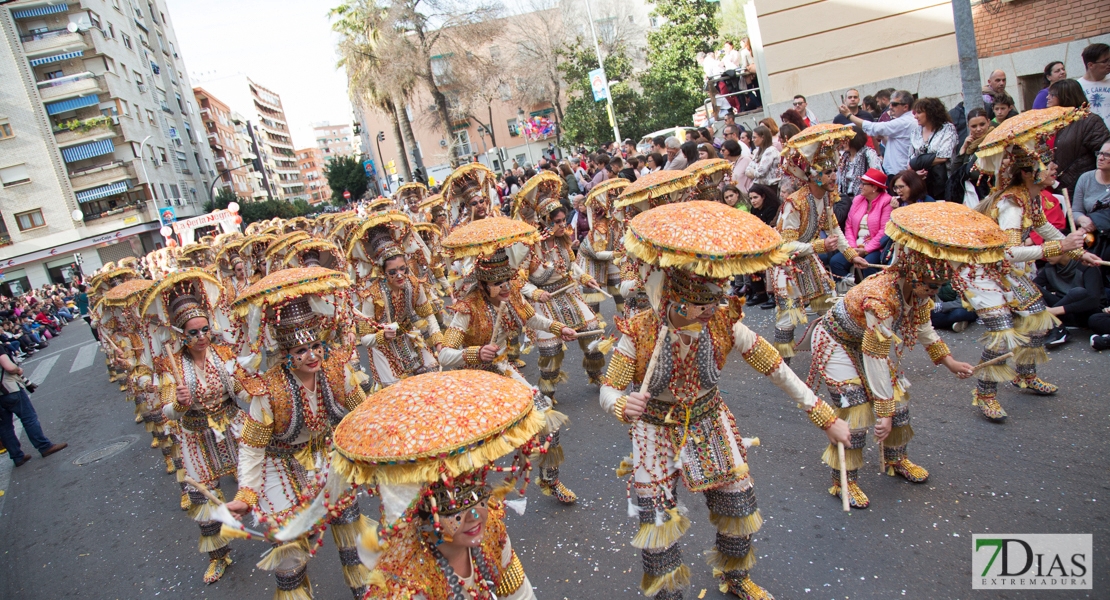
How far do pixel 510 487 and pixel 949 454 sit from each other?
12.2 feet

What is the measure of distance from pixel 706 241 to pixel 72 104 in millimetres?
50182

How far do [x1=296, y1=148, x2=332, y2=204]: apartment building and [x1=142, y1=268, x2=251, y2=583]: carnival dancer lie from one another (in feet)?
537

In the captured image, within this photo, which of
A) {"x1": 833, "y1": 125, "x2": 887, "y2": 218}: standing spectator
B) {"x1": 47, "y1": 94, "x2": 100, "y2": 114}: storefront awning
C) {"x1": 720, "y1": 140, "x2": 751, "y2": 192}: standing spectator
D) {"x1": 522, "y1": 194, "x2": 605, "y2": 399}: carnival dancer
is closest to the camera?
{"x1": 522, "y1": 194, "x2": 605, "y2": 399}: carnival dancer

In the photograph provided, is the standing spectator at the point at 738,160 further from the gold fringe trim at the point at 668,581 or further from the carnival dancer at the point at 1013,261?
the gold fringe trim at the point at 668,581

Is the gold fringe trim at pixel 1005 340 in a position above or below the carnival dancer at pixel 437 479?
below

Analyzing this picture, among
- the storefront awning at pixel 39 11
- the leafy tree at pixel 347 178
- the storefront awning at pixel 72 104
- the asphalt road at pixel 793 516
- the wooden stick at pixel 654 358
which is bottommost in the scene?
the asphalt road at pixel 793 516

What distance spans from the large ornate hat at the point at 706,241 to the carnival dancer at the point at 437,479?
2.77 feet

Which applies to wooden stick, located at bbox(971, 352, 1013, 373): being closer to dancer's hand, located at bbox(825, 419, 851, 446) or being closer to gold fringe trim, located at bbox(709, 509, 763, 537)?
dancer's hand, located at bbox(825, 419, 851, 446)

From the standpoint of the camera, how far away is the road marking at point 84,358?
55.7 ft

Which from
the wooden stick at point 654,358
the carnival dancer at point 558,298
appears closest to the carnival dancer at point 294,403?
the wooden stick at point 654,358

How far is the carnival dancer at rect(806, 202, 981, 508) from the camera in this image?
3598 millimetres

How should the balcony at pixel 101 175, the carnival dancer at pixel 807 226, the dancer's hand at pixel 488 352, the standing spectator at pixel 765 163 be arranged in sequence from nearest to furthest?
the dancer's hand at pixel 488 352 < the carnival dancer at pixel 807 226 < the standing spectator at pixel 765 163 < the balcony at pixel 101 175

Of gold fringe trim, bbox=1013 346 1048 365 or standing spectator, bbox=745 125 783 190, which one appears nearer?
gold fringe trim, bbox=1013 346 1048 365

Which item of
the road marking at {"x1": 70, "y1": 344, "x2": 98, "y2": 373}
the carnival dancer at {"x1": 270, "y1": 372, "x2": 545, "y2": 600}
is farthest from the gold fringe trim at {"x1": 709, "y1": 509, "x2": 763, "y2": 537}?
the road marking at {"x1": 70, "y1": 344, "x2": 98, "y2": 373}
